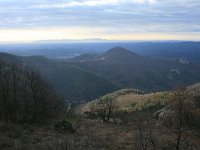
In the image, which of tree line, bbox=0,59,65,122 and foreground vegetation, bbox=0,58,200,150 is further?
tree line, bbox=0,59,65,122

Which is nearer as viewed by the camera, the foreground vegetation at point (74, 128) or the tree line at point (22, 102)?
the foreground vegetation at point (74, 128)

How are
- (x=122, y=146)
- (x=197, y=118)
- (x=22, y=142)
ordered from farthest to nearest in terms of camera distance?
(x=197, y=118) < (x=122, y=146) < (x=22, y=142)

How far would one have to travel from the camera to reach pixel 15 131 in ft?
94.1

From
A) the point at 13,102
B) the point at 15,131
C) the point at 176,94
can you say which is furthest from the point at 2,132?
the point at 13,102

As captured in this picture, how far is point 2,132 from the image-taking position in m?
28.1

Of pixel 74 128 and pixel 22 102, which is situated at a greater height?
pixel 22 102

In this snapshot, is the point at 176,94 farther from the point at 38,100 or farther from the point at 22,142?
the point at 38,100

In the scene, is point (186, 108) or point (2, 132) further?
point (2, 132)

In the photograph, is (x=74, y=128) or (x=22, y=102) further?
(x=22, y=102)

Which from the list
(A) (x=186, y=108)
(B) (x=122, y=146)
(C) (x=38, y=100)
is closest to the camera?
(A) (x=186, y=108)

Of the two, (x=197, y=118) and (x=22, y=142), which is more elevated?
(x=22, y=142)

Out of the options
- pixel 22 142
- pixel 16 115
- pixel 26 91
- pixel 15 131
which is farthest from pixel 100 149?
pixel 26 91

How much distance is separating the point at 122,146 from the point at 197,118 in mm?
18718

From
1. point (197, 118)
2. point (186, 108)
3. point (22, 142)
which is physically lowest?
point (197, 118)
